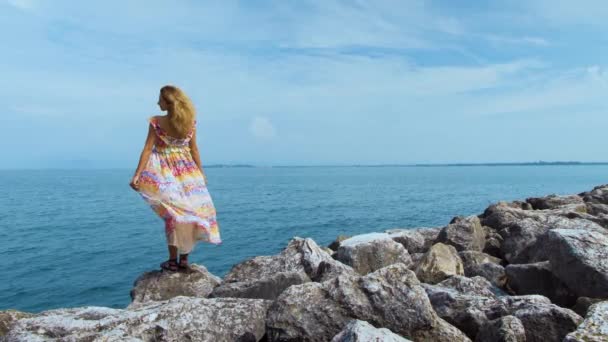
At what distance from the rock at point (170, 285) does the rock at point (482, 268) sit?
433 cm

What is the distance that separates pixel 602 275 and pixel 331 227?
2513cm

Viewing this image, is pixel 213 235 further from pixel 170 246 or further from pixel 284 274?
pixel 284 274

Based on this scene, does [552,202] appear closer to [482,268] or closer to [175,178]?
[482,268]

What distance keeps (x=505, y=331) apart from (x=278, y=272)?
350cm

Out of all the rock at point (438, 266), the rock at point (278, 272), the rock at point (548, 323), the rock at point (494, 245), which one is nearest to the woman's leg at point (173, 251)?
the rock at point (278, 272)

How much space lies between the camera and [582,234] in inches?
274

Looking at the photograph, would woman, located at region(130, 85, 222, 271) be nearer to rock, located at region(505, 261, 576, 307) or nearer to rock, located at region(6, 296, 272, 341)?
rock, located at region(6, 296, 272, 341)

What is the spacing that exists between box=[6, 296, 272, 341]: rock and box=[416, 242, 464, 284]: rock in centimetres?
343

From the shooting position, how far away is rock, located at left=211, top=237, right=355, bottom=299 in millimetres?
6438

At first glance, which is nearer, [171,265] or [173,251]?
[173,251]

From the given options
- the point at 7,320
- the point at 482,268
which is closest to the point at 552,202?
the point at 482,268

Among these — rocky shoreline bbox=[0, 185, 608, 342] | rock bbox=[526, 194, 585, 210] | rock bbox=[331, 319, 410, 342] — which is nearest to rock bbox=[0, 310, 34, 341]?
rocky shoreline bbox=[0, 185, 608, 342]

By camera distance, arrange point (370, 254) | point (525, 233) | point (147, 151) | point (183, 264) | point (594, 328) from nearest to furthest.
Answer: point (594, 328)
point (147, 151)
point (183, 264)
point (370, 254)
point (525, 233)

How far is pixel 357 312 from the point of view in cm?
499
